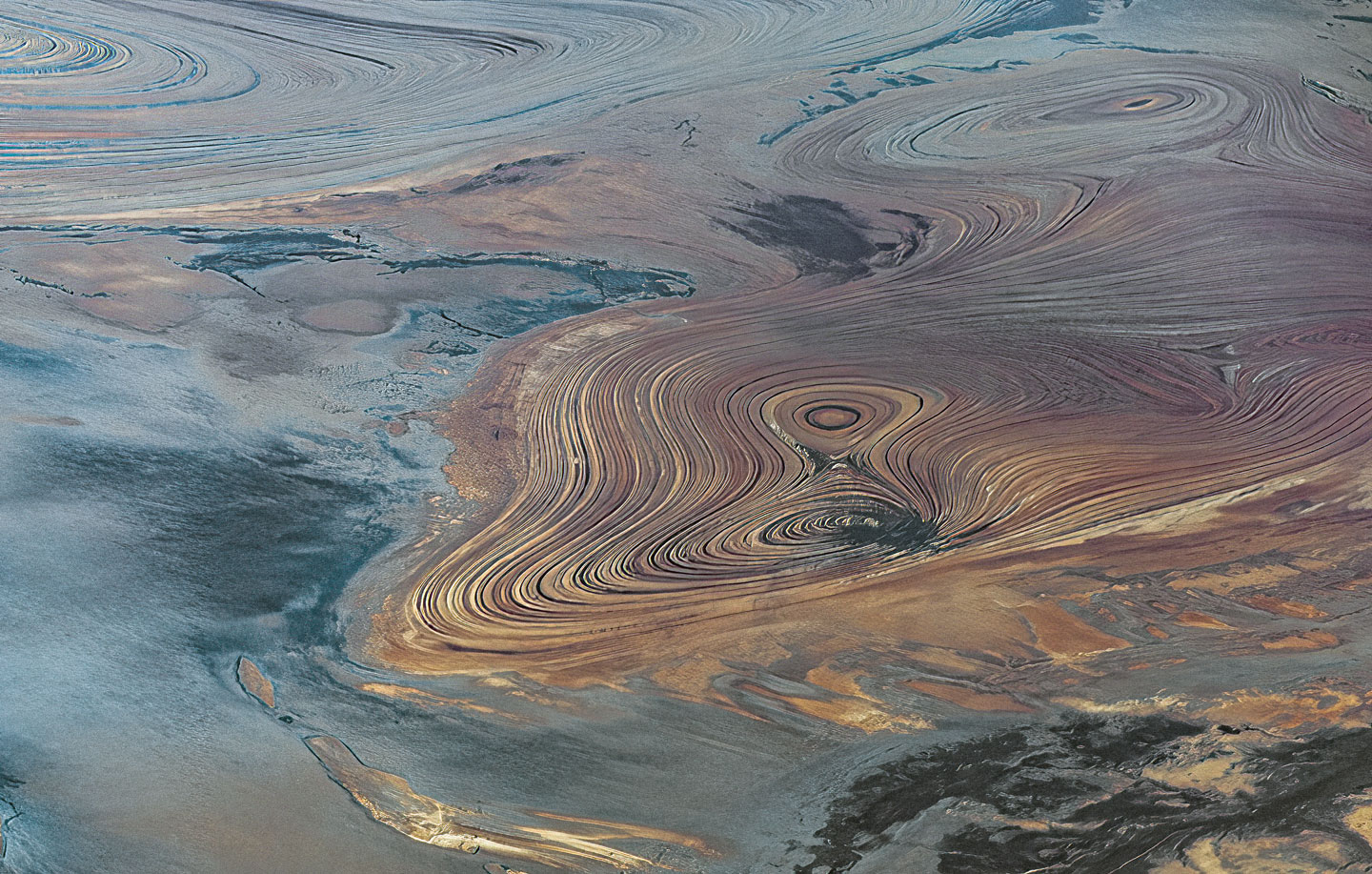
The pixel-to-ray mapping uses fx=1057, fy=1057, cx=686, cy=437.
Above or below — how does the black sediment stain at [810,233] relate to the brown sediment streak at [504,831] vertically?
above

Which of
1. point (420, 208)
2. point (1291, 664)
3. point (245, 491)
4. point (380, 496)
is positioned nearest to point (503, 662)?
point (380, 496)

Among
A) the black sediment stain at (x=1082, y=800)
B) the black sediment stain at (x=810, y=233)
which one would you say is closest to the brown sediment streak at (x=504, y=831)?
the black sediment stain at (x=1082, y=800)

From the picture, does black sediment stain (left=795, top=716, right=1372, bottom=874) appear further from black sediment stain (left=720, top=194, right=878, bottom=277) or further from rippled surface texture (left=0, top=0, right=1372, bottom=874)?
black sediment stain (left=720, top=194, right=878, bottom=277)

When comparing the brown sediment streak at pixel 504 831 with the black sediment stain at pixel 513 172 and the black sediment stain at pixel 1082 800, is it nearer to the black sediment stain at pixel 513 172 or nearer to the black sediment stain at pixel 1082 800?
the black sediment stain at pixel 1082 800

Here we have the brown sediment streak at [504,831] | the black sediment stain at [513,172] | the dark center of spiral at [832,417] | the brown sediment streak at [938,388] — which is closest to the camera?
the brown sediment streak at [504,831]

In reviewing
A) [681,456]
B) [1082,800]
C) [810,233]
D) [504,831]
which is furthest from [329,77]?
[1082,800]

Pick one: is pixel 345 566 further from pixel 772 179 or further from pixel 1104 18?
pixel 1104 18

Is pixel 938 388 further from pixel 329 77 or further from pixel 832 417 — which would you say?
pixel 329 77
